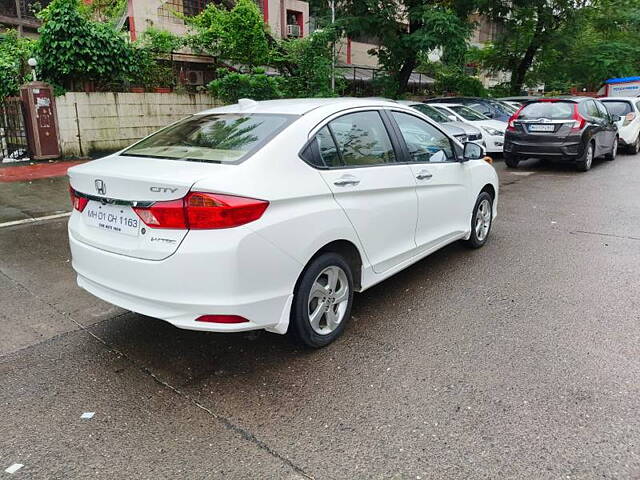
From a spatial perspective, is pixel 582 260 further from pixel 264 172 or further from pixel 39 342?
pixel 39 342

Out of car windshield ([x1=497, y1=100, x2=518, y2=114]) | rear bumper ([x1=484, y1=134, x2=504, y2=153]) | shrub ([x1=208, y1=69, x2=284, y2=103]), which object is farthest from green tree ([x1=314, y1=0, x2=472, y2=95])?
shrub ([x1=208, y1=69, x2=284, y2=103])

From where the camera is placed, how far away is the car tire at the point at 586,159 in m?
11.1

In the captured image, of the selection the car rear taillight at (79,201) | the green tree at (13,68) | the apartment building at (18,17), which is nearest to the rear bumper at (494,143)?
the green tree at (13,68)

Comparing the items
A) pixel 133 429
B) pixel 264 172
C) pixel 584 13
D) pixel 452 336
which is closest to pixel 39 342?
pixel 133 429

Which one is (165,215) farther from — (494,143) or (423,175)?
(494,143)

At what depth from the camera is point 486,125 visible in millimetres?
13211

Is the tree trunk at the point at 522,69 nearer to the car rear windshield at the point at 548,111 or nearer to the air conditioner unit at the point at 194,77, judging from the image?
the car rear windshield at the point at 548,111

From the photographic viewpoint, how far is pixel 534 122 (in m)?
11.1

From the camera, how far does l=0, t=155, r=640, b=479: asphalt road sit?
257cm

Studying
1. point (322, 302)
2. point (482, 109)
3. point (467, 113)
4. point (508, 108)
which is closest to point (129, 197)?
point (322, 302)

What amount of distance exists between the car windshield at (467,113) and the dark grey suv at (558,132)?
1.92 meters

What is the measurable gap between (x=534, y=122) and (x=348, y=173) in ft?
28.9

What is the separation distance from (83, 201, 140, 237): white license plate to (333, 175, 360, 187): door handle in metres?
1.28

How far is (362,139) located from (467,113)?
10.4 metres
